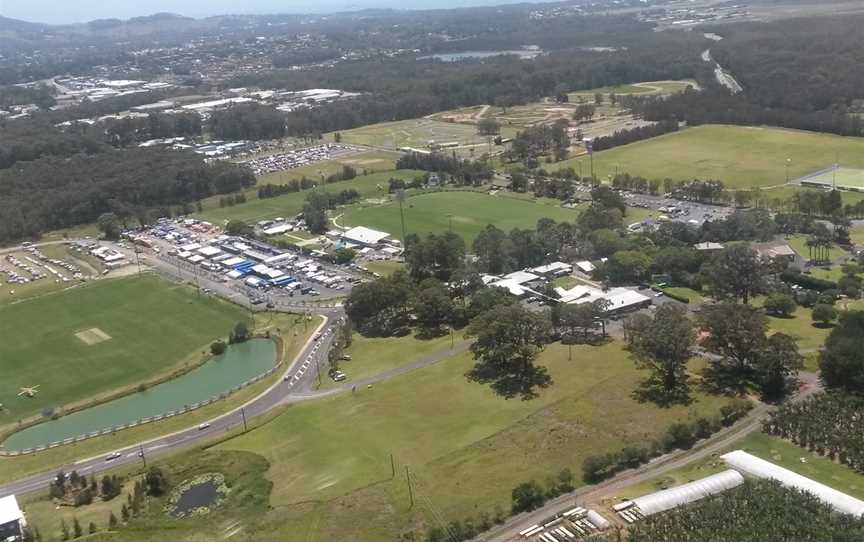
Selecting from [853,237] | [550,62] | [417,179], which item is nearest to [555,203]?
[417,179]

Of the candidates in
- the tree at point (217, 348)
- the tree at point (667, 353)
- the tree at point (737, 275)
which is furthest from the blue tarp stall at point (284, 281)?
the tree at point (737, 275)

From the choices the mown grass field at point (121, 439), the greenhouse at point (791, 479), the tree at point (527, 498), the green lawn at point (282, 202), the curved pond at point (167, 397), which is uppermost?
the green lawn at point (282, 202)

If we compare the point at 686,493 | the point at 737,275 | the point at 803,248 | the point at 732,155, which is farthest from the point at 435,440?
the point at 732,155

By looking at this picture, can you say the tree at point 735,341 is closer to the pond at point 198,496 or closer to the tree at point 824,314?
the tree at point 824,314

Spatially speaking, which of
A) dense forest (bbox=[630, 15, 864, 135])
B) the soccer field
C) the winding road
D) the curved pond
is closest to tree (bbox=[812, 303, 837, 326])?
the winding road

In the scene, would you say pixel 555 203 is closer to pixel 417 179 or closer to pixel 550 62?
pixel 417 179

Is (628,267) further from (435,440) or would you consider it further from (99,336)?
(99,336)
